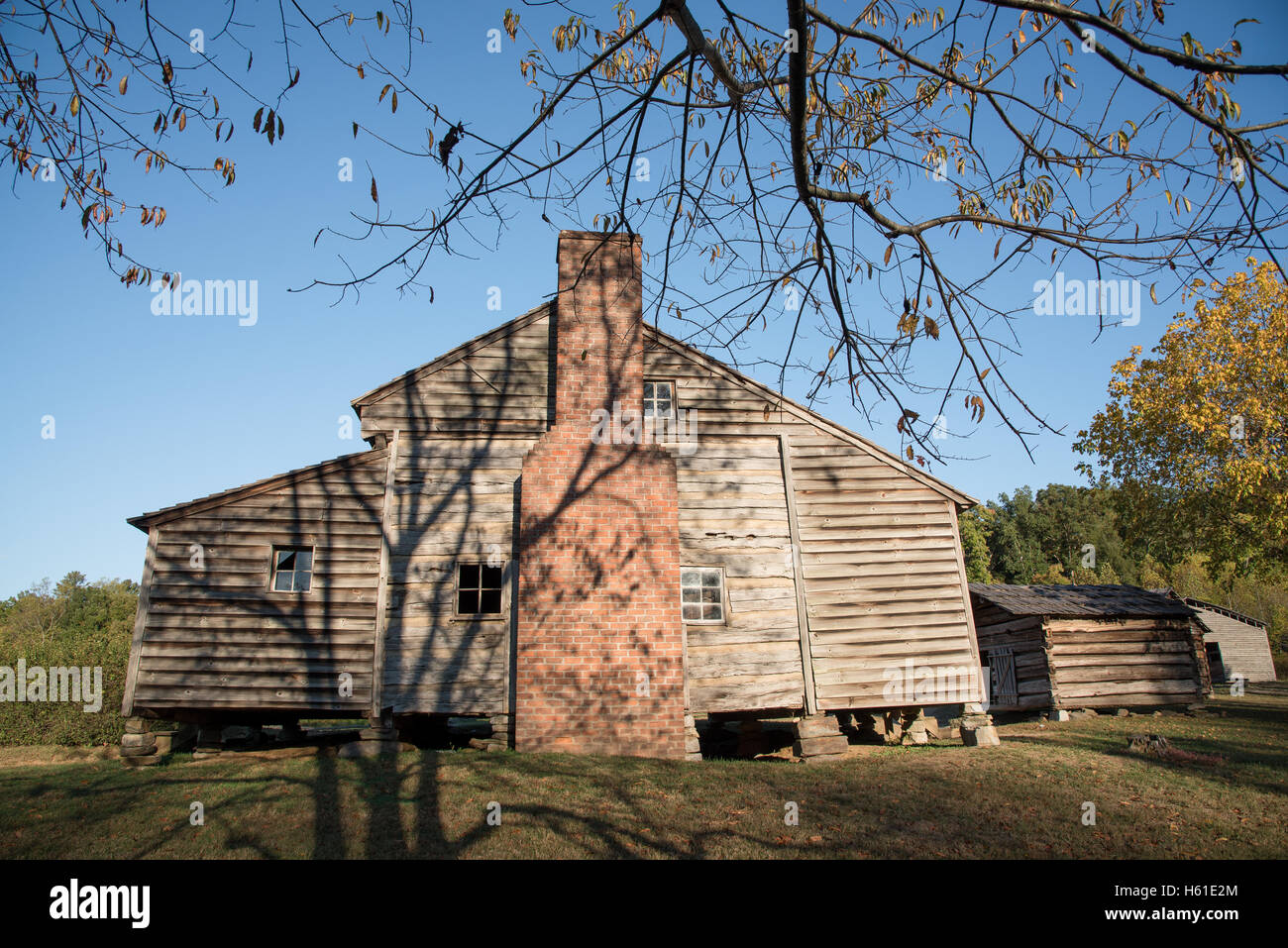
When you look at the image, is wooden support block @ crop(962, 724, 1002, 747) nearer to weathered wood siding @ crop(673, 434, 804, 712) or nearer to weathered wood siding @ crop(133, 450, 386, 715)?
weathered wood siding @ crop(673, 434, 804, 712)

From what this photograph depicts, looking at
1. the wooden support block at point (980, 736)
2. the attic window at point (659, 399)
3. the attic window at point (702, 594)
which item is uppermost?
the attic window at point (659, 399)

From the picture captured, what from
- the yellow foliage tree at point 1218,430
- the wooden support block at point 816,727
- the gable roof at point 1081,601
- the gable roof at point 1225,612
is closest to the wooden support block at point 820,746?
the wooden support block at point 816,727

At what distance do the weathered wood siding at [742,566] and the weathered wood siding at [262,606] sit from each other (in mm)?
5593

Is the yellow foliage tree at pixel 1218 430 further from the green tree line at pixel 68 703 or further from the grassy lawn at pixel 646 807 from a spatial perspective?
the green tree line at pixel 68 703

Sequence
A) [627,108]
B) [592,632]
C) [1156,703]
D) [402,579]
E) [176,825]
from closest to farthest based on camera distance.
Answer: [627,108]
[176,825]
[592,632]
[402,579]
[1156,703]

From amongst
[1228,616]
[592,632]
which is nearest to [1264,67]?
[592,632]

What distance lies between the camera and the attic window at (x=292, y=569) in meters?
12.5

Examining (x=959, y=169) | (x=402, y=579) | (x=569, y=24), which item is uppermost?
(x=569, y=24)

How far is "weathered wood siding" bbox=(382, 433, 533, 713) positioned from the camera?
39.5ft

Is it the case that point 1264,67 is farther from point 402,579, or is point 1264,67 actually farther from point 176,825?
point 402,579

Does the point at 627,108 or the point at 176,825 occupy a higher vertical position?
the point at 627,108

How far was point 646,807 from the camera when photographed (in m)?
8.28
